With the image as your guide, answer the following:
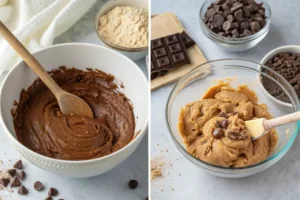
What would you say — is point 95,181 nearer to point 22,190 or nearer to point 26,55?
point 22,190

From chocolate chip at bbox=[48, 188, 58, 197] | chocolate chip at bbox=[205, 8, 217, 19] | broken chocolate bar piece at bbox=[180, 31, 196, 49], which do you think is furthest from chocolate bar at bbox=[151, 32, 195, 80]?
chocolate chip at bbox=[48, 188, 58, 197]

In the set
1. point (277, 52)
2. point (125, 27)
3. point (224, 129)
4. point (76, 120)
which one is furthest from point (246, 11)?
point (76, 120)

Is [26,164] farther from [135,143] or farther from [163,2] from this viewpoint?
[163,2]

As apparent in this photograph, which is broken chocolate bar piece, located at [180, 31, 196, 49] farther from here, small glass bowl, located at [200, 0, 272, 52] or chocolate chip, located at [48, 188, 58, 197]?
chocolate chip, located at [48, 188, 58, 197]

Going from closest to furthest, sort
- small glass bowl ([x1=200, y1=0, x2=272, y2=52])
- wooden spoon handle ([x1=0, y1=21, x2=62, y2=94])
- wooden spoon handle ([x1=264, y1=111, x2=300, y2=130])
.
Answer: wooden spoon handle ([x1=264, y1=111, x2=300, y2=130])
wooden spoon handle ([x1=0, y1=21, x2=62, y2=94])
small glass bowl ([x1=200, y1=0, x2=272, y2=52])

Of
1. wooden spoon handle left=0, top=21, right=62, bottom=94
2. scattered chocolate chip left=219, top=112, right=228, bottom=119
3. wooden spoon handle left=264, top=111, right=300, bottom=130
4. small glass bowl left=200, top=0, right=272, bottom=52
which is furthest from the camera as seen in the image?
small glass bowl left=200, top=0, right=272, bottom=52
